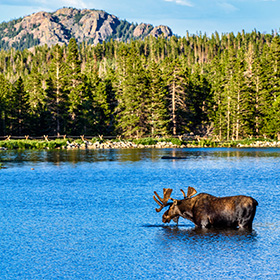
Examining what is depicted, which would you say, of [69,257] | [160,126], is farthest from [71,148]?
[69,257]

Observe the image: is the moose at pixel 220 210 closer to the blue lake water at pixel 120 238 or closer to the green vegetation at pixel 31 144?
the blue lake water at pixel 120 238

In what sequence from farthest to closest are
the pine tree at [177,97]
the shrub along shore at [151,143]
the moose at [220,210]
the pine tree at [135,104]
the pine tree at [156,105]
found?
the pine tree at [177,97]
the pine tree at [135,104]
the pine tree at [156,105]
the shrub along shore at [151,143]
the moose at [220,210]

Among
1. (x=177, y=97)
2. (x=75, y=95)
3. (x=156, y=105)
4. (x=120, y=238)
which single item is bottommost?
(x=120, y=238)

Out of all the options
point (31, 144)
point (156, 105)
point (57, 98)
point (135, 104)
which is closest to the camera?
point (31, 144)

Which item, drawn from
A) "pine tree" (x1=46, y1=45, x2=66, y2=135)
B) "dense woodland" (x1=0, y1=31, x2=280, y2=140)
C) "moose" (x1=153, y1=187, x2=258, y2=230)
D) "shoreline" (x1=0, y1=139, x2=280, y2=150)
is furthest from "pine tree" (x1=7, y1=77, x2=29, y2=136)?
"moose" (x1=153, y1=187, x2=258, y2=230)

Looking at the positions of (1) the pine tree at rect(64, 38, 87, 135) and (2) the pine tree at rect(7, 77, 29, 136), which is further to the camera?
(1) the pine tree at rect(64, 38, 87, 135)

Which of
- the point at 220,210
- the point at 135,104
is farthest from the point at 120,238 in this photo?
the point at 135,104

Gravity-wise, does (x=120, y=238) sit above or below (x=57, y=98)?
below

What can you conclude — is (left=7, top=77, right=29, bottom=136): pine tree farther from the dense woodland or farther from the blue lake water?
the blue lake water

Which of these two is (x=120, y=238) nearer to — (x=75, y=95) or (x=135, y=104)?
(x=135, y=104)

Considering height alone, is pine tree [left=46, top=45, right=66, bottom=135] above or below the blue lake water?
above

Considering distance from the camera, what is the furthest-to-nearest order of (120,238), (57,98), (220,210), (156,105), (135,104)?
1. (57,98)
2. (135,104)
3. (156,105)
4. (120,238)
5. (220,210)

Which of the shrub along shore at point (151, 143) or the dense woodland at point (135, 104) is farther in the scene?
the dense woodland at point (135, 104)

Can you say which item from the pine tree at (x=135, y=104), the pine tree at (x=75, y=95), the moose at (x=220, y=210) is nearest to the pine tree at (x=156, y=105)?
the pine tree at (x=135, y=104)
